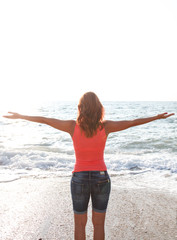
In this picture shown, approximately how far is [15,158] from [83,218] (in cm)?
798

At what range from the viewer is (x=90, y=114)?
2.36 m

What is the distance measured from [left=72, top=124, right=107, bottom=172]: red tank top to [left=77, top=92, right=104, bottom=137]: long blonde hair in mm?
55

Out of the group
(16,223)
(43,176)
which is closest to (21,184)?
(43,176)

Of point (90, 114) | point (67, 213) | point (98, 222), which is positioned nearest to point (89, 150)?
point (90, 114)

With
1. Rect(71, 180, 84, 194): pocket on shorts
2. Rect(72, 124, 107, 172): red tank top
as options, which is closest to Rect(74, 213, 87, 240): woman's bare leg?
Rect(71, 180, 84, 194): pocket on shorts

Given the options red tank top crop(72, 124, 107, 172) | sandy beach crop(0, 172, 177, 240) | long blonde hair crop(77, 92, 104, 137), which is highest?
long blonde hair crop(77, 92, 104, 137)

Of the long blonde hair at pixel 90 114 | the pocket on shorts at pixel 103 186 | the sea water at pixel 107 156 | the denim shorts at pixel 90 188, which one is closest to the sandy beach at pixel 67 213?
the denim shorts at pixel 90 188

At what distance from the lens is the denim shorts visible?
7.79 ft

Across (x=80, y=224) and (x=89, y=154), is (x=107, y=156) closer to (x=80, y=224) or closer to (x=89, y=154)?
(x=80, y=224)

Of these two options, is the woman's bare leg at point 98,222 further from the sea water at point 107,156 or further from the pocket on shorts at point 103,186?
the sea water at point 107,156

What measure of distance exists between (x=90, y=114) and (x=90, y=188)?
2.46 feet

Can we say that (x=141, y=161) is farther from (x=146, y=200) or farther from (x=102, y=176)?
(x=102, y=176)

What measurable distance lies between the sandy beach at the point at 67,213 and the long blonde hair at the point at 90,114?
1.88m

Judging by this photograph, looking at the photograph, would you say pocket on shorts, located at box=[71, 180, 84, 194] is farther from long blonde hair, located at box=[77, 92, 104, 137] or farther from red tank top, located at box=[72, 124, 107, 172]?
long blonde hair, located at box=[77, 92, 104, 137]
